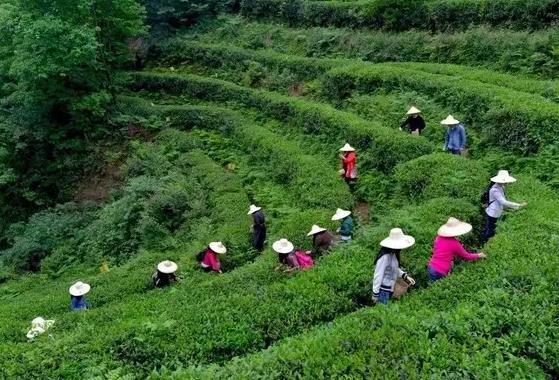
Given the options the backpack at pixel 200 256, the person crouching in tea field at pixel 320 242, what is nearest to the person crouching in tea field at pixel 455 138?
the person crouching in tea field at pixel 320 242

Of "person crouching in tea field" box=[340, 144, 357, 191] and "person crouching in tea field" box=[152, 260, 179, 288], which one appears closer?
"person crouching in tea field" box=[152, 260, 179, 288]

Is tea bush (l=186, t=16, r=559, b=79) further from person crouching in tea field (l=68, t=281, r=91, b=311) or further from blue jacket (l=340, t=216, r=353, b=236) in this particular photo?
person crouching in tea field (l=68, t=281, r=91, b=311)

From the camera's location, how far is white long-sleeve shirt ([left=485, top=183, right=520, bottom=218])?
10849 millimetres

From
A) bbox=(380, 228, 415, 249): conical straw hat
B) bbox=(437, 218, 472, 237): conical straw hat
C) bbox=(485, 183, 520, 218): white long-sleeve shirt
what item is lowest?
bbox=(485, 183, 520, 218): white long-sleeve shirt

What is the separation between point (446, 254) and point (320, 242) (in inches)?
140

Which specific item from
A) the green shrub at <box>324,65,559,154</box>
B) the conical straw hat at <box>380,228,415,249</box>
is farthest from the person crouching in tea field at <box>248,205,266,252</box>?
the green shrub at <box>324,65,559,154</box>

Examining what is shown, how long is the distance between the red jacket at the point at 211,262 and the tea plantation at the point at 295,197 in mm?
457

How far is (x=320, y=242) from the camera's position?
40.2 ft

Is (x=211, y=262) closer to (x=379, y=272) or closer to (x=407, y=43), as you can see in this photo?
(x=379, y=272)

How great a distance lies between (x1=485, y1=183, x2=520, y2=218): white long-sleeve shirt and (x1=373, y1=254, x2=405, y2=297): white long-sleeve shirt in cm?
298

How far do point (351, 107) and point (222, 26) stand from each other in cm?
1589

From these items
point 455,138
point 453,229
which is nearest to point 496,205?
point 453,229

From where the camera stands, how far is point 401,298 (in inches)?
356

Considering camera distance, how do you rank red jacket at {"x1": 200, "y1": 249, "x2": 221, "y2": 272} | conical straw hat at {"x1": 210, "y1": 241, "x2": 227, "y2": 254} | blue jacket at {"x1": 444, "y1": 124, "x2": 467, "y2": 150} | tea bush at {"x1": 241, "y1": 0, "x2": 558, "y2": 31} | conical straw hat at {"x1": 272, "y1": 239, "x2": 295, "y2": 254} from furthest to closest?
tea bush at {"x1": 241, "y1": 0, "x2": 558, "y2": 31}
blue jacket at {"x1": 444, "y1": 124, "x2": 467, "y2": 150}
red jacket at {"x1": 200, "y1": 249, "x2": 221, "y2": 272}
conical straw hat at {"x1": 210, "y1": 241, "x2": 227, "y2": 254}
conical straw hat at {"x1": 272, "y1": 239, "x2": 295, "y2": 254}
